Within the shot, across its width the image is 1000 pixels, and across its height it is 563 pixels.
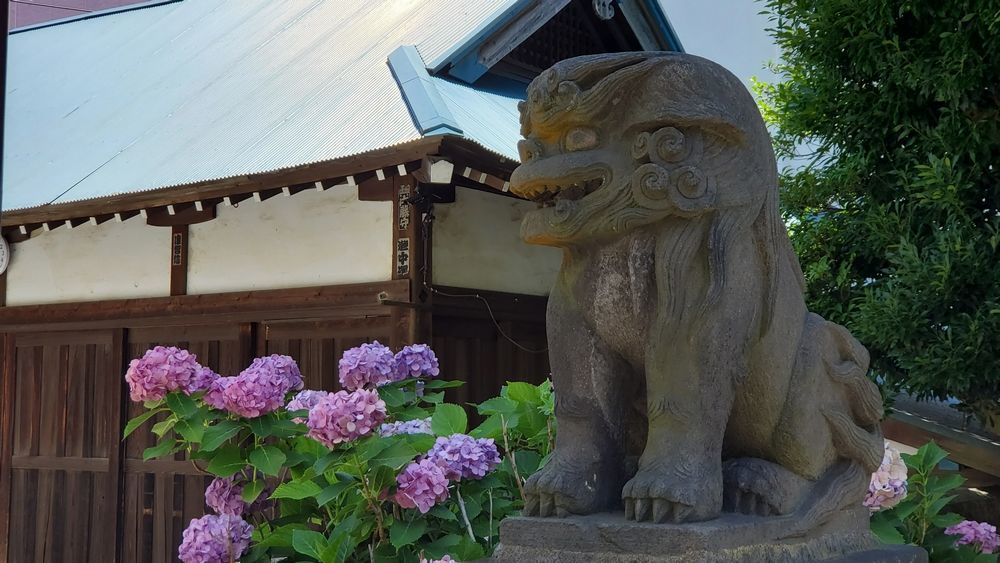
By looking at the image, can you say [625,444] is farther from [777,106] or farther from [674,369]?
[777,106]

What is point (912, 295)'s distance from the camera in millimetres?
4598

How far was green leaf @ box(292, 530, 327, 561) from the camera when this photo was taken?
3.08 metres

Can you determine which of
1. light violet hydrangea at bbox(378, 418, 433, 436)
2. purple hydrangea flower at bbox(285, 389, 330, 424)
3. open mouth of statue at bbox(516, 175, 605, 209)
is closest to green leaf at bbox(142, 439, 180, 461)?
purple hydrangea flower at bbox(285, 389, 330, 424)

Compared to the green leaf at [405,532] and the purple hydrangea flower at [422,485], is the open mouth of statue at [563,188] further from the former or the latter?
the green leaf at [405,532]

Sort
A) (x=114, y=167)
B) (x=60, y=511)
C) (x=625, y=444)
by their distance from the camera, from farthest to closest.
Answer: (x=60, y=511), (x=114, y=167), (x=625, y=444)

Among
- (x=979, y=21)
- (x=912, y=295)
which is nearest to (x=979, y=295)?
(x=912, y=295)

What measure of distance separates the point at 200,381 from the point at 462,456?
0.98m

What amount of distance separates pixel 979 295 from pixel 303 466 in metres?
3.24

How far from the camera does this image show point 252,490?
133 inches

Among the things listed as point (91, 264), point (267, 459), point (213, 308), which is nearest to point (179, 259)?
point (213, 308)

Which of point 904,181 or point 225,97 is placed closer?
point 904,181

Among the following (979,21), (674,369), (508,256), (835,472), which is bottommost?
(835,472)

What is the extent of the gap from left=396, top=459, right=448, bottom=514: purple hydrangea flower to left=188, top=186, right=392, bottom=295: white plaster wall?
3.76 m

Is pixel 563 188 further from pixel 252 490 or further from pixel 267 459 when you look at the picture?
Result: pixel 252 490
